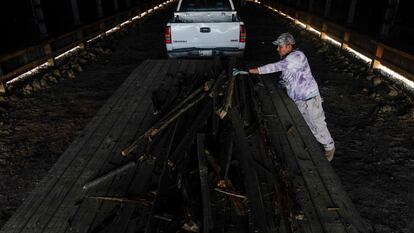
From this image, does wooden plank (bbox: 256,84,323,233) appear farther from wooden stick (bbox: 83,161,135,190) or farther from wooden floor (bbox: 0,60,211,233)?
wooden stick (bbox: 83,161,135,190)

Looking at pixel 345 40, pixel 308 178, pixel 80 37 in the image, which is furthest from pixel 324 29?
pixel 308 178

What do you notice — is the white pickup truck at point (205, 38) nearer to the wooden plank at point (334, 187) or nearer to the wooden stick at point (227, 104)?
the wooden stick at point (227, 104)

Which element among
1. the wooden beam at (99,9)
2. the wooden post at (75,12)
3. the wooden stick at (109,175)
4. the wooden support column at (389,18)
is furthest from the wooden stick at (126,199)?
the wooden beam at (99,9)

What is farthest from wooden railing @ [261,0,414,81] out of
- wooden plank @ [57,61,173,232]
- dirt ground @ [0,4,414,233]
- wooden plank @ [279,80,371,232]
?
wooden plank @ [57,61,173,232]

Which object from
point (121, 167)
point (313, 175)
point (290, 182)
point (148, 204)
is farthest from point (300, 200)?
point (121, 167)

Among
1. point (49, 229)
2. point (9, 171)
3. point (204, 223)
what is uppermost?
point (204, 223)

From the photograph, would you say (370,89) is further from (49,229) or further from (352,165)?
(49,229)

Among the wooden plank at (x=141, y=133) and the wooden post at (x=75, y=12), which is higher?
the wooden post at (x=75, y=12)

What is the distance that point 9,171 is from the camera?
19.3ft

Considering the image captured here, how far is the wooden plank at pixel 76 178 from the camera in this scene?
133 inches

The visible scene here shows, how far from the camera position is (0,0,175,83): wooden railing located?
374 inches

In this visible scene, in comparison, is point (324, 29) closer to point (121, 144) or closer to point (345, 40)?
point (345, 40)

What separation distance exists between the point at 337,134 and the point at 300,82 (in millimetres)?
2224

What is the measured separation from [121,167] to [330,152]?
376 cm
